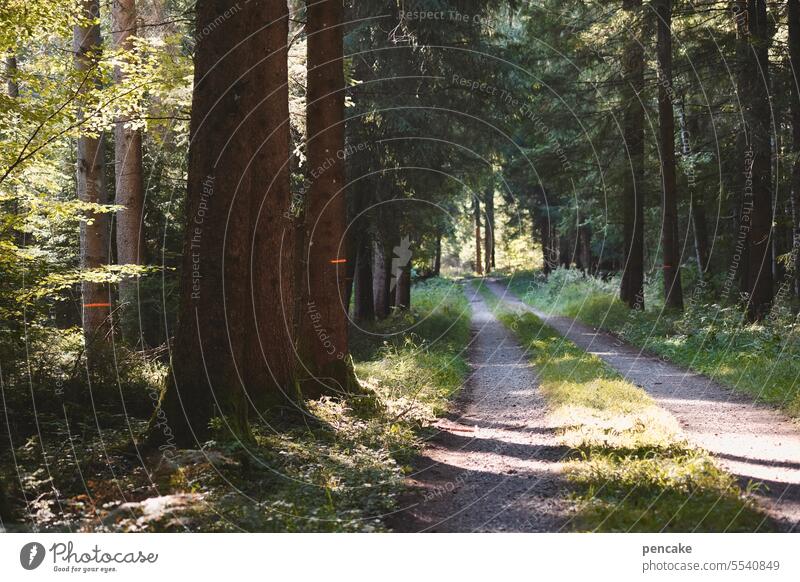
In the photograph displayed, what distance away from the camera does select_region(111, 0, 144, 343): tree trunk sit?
47.5ft

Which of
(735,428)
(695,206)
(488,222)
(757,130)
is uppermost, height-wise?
(757,130)

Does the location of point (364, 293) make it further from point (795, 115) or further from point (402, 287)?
point (795, 115)

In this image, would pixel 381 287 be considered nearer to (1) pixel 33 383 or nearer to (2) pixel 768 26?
(2) pixel 768 26

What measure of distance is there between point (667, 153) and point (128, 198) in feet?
49.6

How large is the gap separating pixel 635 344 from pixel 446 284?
1176 inches

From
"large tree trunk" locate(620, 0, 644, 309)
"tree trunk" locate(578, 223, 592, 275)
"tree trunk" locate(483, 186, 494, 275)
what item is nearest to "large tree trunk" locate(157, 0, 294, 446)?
"large tree trunk" locate(620, 0, 644, 309)

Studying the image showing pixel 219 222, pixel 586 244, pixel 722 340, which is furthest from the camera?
pixel 586 244

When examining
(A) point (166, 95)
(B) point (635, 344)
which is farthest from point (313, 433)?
(B) point (635, 344)

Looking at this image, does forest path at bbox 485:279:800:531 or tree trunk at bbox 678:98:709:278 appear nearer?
forest path at bbox 485:279:800:531

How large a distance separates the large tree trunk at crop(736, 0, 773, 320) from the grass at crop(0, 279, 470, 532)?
10586 millimetres

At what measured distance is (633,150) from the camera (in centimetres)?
2395

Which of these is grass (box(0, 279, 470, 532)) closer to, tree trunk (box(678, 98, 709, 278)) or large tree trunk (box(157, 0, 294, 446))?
large tree trunk (box(157, 0, 294, 446))

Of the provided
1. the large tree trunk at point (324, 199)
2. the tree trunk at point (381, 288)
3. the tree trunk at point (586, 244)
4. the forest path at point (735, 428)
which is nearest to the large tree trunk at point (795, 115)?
the forest path at point (735, 428)

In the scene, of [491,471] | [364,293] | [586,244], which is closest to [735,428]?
[491,471]
